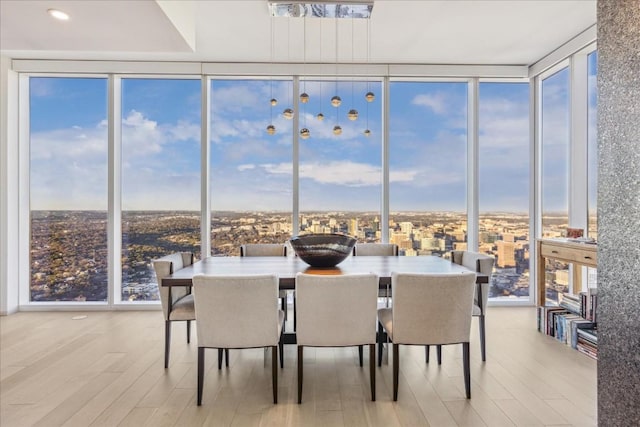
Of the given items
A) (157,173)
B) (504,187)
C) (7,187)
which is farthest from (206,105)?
(504,187)

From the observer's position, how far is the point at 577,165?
13.1 ft

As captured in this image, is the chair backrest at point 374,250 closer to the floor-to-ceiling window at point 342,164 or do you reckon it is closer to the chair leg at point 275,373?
the floor-to-ceiling window at point 342,164

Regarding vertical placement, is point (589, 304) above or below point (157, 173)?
below

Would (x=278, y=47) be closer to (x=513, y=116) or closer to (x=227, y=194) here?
(x=227, y=194)

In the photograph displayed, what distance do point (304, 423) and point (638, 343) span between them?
1.72 metres

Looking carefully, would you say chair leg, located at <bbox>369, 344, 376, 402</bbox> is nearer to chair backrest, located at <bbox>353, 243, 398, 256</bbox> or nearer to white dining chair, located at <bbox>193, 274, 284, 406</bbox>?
white dining chair, located at <bbox>193, 274, 284, 406</bbox>

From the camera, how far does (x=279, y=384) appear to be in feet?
8.78

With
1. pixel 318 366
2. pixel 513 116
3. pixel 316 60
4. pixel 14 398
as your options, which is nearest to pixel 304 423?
pixel 318 366

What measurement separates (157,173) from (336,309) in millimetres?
3435

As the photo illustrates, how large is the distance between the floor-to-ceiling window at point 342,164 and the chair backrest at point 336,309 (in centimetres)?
244

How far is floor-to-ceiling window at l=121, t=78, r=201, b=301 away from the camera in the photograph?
475 centimetres

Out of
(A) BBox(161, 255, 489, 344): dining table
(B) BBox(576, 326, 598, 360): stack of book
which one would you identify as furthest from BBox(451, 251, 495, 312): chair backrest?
(B) BBox(576, 326, 598, 360): stack of book

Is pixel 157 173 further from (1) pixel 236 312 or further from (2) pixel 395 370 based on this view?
(2) pixel 395 370

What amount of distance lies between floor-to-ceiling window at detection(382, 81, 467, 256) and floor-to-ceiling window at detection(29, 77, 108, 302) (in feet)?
12.2
